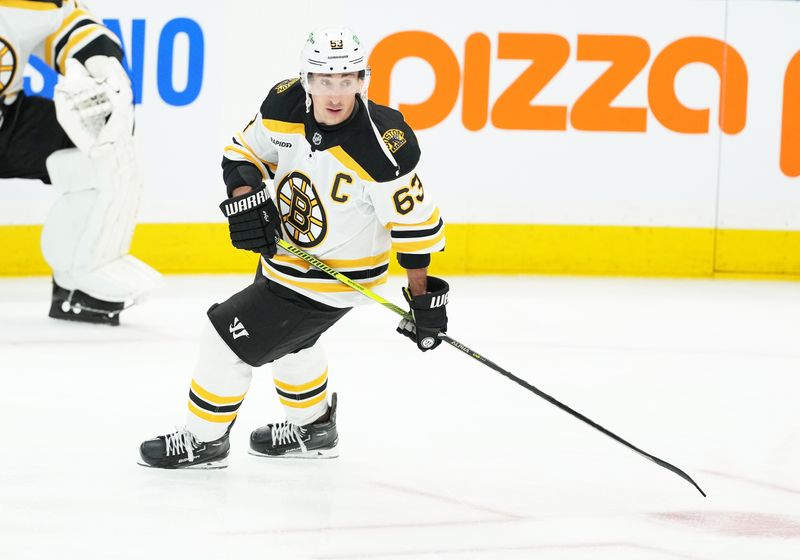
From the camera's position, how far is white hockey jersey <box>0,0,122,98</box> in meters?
4.34

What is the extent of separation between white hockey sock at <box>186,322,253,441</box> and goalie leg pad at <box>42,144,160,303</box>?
6.15 feet

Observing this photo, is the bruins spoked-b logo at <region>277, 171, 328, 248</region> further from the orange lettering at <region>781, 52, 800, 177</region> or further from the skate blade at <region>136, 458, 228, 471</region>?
the orange lettering at <region>781, 52, 800, 177</region>

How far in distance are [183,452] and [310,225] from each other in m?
0.58

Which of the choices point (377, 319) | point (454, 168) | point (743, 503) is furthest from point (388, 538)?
point (454, 168)

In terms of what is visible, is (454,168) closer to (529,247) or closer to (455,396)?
(529,247)

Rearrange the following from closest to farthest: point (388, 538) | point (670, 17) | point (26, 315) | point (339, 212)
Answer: point (388, 538) → point (339, 212) → point (26, 315) → point (670, 17)

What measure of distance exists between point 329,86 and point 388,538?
0.89m

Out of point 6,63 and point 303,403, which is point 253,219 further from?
point 6,63

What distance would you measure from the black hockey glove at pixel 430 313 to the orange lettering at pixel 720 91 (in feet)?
10.9

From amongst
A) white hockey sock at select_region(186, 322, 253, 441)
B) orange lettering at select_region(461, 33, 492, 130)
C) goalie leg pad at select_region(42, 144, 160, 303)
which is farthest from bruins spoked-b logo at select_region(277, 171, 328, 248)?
orange lettering at select_region(461, 33, 492, 130)

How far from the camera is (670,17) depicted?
18.8 ft

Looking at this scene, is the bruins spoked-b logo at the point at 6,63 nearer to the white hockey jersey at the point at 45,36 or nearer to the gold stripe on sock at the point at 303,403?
the white hockey jersey at the point at 45,36

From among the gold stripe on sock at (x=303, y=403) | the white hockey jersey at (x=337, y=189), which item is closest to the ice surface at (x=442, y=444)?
the gold stripe on sock at (x=303, y=403)

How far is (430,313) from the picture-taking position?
2.66 metres
